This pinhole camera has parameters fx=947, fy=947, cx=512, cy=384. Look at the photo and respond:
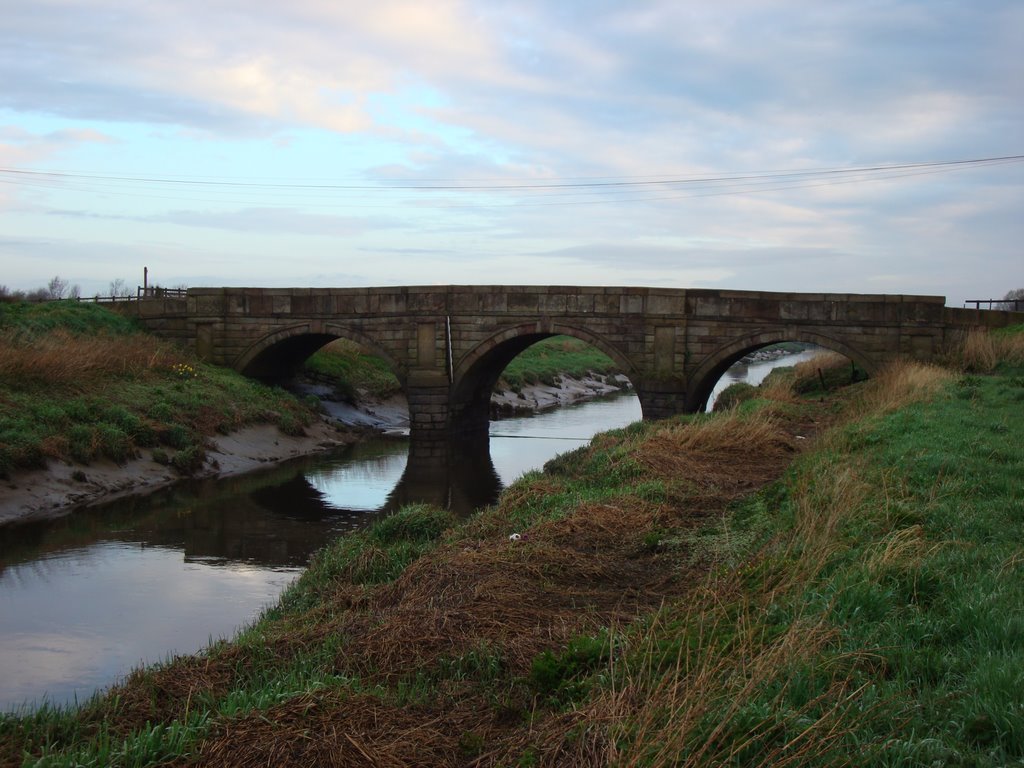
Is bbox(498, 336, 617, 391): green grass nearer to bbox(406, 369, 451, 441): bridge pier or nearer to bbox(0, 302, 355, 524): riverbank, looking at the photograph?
bbox(406, 369, 451, 441): bridge pier

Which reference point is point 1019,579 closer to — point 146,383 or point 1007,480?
point 1007,480

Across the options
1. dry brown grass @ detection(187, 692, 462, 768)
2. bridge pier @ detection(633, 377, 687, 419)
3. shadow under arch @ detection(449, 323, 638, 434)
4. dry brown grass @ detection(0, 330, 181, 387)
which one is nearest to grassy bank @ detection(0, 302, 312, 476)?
dry brown grass @ detection(0, 330, 181, 387)

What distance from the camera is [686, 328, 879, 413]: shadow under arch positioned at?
977 inches

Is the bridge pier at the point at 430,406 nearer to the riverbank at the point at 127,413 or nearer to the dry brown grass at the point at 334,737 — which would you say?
the riverbank at the point at 127,413

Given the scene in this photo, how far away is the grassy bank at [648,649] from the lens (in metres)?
4.45

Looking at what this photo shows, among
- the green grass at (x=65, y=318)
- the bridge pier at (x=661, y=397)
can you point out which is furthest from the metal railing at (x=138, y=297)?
the bridge pier at (x=661, y=397)

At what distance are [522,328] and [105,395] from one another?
11.4m

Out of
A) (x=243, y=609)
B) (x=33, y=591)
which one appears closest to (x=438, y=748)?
(x=243, y=609)

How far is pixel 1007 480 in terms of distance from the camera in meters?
9.40

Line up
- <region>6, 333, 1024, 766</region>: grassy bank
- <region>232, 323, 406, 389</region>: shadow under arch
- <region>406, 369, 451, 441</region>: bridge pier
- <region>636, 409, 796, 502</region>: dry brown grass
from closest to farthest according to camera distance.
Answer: <region>6, 333, 1024, 766</region>: grassy bank, <region>636, 409, 796, 502</region>: dry brown grass, <region>406, 369, 451, 441</region>: bridge pier, <region>232, 323, 406, 389</region>: shadow under arch

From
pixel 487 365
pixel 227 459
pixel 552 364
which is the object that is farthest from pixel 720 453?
pixel 552 364

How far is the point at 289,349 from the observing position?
3194cm

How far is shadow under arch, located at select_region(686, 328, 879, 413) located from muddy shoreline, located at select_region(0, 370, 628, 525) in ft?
34.8

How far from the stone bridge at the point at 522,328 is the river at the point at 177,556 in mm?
3377
